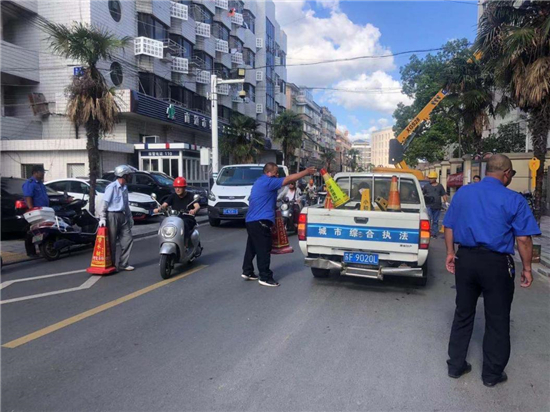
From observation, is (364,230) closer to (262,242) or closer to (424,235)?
(424,235)

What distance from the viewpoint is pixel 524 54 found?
1058 centimetres

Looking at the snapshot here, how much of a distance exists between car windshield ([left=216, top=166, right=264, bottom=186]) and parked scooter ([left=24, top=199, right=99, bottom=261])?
5.62m

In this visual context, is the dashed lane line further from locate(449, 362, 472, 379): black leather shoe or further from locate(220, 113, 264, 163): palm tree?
locate(220, 113, 264, 163): palm tree

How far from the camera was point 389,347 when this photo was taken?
4.18 metres

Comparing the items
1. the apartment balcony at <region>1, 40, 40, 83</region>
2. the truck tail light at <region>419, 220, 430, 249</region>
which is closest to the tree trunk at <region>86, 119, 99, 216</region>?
the truck tail light at <region>419, 220, 430, 249</region>

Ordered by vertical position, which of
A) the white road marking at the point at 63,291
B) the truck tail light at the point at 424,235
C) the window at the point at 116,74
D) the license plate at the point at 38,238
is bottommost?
the white road marking at the point at 63,291

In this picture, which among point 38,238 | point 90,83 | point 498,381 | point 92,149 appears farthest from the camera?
point 92,149

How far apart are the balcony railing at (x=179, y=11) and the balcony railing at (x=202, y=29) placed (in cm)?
321

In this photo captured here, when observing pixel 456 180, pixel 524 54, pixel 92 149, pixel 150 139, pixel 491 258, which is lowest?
pixel 491 258

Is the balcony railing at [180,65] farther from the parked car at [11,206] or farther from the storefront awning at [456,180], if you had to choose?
the parked car at [11,206]

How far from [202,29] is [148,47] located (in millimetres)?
8765

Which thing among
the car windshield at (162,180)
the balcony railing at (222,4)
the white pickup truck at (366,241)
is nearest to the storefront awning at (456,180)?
the car windshield at (162,180)

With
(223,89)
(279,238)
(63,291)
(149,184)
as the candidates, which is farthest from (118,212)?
(223,89)

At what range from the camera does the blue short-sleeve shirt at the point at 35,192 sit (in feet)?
27.7
